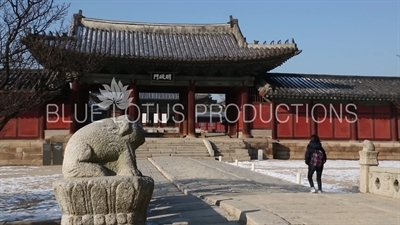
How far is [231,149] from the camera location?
2152 centimetres

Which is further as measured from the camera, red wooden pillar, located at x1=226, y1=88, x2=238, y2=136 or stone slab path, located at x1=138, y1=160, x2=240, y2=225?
red wooden pillar, located at x1=226, y1=88, x2=238, y2=136

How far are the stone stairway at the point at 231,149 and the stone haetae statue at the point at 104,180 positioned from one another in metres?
16.1

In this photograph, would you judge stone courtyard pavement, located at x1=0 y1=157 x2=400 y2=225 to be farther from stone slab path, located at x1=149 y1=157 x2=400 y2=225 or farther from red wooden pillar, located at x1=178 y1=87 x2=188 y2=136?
red wooden pillar, located at x1=178 y1=87 x2=188 y2=136

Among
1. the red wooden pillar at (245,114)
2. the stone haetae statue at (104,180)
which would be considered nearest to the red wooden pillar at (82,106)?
the red wooden pillar at (245,114)

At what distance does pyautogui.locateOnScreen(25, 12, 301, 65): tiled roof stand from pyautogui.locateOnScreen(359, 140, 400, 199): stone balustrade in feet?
41.4

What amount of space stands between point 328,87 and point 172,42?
9.76 metres

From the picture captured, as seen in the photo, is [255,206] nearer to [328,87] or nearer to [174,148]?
[174,148]

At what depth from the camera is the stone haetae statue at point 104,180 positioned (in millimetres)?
4285

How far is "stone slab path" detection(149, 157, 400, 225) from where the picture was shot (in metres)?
6.05

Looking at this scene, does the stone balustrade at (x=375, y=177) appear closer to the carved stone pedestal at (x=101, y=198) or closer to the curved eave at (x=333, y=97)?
the carved stone pedestal at (x=101, y=198)

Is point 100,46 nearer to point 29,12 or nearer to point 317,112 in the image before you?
point 317,112

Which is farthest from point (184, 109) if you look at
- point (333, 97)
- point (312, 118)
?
point (333, 97)

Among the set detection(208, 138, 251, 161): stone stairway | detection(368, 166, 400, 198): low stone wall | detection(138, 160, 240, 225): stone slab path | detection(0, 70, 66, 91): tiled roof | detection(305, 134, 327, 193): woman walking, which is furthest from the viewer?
detection(208, 138, 251, 161): stone stairway

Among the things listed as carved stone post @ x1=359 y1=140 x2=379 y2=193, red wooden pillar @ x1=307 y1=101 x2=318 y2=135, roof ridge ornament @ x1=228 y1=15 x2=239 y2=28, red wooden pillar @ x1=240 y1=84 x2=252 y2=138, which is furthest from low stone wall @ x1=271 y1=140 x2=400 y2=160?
carved stone post @ x1=359 y1=140 x2=379 y2=193
